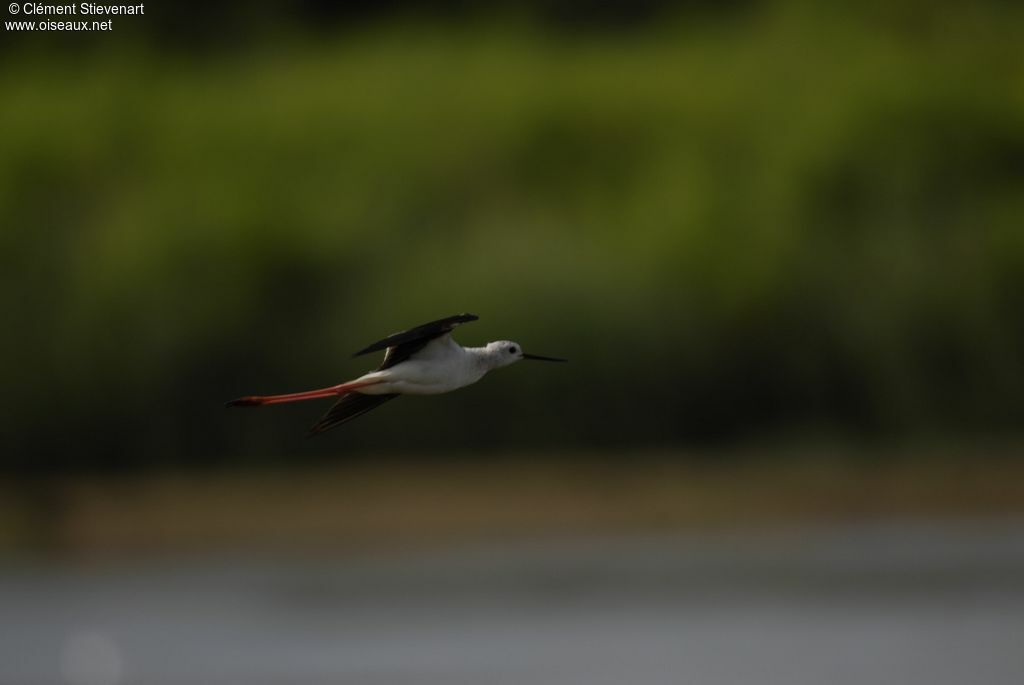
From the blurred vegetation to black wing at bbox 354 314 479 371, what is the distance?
11.1 meters

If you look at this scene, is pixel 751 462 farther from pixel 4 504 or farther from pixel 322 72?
pixel 322 72

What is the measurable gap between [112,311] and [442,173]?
4.20m

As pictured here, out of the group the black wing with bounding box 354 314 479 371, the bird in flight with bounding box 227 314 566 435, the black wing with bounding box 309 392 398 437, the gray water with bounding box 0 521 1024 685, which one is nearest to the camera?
the black wing with bounding box 354 314 479 371

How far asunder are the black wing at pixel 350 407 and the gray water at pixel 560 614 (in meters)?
7.91

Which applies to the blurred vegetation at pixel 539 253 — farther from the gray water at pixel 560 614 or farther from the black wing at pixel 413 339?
the black wing at pixel 413 339

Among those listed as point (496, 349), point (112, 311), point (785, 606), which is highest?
point (496, 349)

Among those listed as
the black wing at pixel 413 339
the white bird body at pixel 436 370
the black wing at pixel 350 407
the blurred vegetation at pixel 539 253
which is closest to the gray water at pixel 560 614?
the blurred vegetation at pixel 539 253

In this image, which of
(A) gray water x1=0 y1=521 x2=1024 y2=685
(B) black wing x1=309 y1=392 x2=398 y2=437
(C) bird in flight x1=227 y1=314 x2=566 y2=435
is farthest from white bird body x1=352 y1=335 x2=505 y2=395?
(A) gray water x1=0 y1=521 x2=1024 y2=685

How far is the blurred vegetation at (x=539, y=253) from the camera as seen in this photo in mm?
19219

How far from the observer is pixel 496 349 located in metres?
5.48

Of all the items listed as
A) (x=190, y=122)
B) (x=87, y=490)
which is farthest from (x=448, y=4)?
(x=87, y=490)

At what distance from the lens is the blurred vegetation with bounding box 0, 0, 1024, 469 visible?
1922cm

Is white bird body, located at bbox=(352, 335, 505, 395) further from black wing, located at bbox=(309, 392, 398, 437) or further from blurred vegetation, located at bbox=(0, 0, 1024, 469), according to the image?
blurred vegetation, located at bbox=(0, 0, 1024, 469)

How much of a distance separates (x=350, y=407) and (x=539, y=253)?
45.3ft
